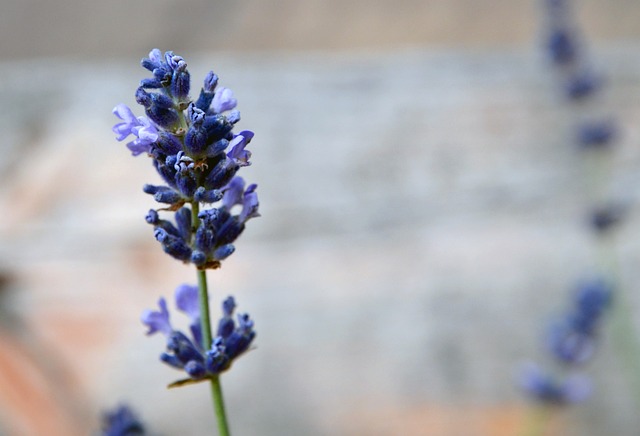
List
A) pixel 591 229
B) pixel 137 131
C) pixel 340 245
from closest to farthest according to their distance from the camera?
pixel 137 131 < pixel 591 229 < pixel 340 245

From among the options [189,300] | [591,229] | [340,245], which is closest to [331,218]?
[340,245]

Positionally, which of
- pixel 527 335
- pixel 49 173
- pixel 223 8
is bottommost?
pixel 527 335

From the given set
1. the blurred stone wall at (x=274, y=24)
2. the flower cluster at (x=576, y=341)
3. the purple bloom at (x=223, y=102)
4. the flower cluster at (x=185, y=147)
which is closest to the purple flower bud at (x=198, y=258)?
the flower cluster at (x=185, y=147)

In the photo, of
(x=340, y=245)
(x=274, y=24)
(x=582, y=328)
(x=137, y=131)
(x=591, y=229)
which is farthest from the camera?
(x=274, y=24)

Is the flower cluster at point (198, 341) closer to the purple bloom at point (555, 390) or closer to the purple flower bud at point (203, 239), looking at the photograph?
the purple flower bud at point (203, 239)

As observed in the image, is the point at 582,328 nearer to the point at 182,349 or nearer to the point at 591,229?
the point at 591,229

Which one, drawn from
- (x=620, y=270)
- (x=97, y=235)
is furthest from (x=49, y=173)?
(x=620, y=270)

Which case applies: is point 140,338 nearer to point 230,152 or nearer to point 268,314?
point 268,314
